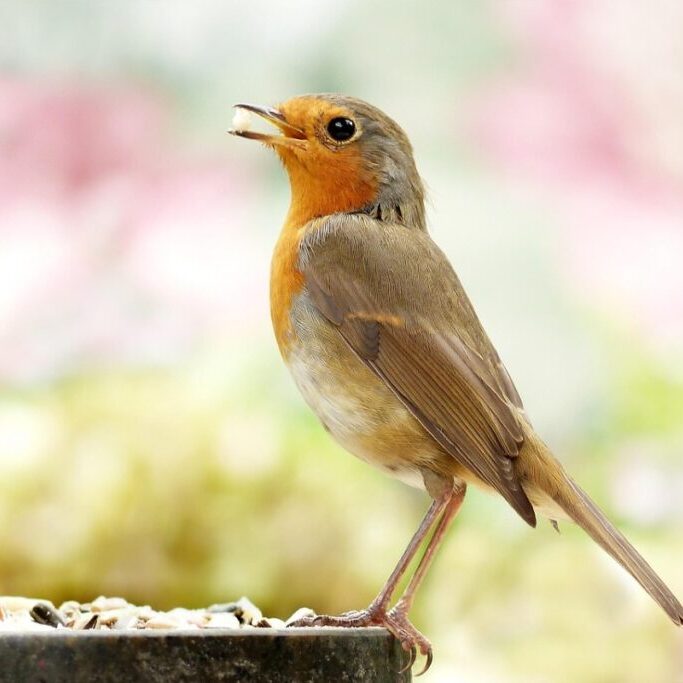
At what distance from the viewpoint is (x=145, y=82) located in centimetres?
461

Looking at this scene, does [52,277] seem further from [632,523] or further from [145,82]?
[632,523]

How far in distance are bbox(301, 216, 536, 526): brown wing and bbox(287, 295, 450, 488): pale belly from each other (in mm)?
22

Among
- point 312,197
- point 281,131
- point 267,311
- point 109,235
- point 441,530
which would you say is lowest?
point 267,311

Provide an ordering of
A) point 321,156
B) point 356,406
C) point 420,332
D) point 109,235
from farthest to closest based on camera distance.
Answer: point 109,235, point 321,156, point 420,332, point 356,406

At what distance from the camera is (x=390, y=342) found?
2420 millimetres

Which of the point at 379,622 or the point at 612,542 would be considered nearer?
the point at 379,622

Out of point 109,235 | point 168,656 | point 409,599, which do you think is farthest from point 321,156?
point 109,235

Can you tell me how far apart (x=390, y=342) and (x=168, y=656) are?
957 millimetres

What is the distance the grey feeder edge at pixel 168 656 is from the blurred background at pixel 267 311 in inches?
62.9

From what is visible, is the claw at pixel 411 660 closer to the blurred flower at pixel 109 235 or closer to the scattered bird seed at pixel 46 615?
the scattered bird seed at pixel 46 615

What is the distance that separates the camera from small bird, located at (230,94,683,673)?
2.31 meters

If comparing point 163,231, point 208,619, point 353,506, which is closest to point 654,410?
point 353,506

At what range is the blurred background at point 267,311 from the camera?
3.38m

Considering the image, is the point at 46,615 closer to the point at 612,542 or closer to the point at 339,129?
the point at 612,542
